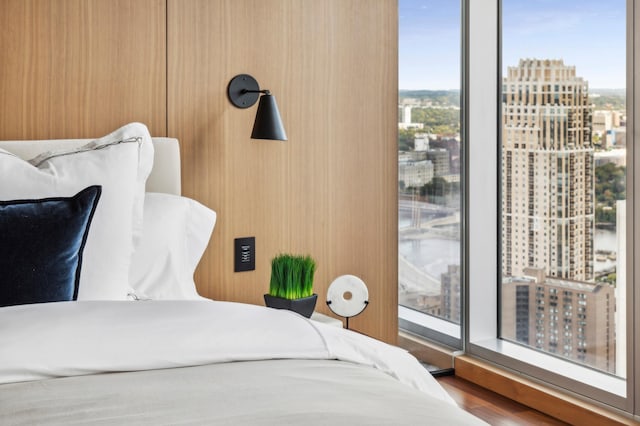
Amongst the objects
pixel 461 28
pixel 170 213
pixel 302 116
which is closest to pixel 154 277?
pixel 170 213

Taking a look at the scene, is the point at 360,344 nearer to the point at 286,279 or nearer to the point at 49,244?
the point at 49,244

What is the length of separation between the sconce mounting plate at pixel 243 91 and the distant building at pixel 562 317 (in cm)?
148

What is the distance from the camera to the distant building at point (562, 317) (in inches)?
106

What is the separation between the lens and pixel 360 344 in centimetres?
138

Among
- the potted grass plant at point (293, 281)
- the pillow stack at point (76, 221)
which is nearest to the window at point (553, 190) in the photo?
the potted grass plant at point (293, 281)

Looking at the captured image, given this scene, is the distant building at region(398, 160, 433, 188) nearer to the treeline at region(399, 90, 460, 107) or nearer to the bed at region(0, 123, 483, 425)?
the treeline at region(399, 90, 460, 107)

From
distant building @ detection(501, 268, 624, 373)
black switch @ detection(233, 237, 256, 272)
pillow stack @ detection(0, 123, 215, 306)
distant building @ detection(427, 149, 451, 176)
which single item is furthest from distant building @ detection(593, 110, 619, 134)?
pillow stack @ detection(0, 123, 215, 306)

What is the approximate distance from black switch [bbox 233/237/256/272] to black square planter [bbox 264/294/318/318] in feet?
0.73

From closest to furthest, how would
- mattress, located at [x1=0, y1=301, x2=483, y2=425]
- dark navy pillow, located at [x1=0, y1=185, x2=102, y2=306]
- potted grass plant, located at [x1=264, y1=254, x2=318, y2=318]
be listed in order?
mattress, located at [x1=0, y1=301, x2=483, y2=425] → dark navy pillow, located at [x1=0, y1=185, x2=102, y2=306] → potted grass plant, located at [x1=264, y1=254, x2=318, y2=318]

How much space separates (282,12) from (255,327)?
5.28ft

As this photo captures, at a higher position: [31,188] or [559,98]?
[559,98]

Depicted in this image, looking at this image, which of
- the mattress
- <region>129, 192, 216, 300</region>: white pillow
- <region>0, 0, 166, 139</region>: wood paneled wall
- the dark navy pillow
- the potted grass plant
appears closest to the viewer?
the mattress

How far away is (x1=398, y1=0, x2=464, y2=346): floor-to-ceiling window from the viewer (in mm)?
3273

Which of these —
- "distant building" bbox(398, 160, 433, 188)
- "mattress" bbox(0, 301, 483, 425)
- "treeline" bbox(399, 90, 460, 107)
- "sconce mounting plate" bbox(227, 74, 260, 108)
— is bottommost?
"mattress" bbox(0, 301, 483, 425)
